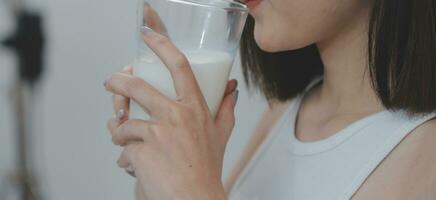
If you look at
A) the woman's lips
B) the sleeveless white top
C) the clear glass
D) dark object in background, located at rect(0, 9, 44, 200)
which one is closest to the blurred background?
dark object in background, located at rect(0, 9, 44, 200)

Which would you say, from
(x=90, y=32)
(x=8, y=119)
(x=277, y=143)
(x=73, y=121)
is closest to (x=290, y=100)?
Answer: (x=277, y=143)

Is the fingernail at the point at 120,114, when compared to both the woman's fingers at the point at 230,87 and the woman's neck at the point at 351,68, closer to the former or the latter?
the woman's fingers at the point at 230,87

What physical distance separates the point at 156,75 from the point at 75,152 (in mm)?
1042

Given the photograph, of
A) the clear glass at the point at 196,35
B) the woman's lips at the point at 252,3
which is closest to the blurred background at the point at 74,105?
the woman's lips at the point at 252,3

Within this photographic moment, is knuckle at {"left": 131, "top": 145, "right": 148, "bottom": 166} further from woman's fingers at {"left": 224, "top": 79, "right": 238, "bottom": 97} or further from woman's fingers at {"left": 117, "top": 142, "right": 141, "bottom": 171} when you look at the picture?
woman's fingers at {"left": 224, "top": 79, "right": 238, "bottom": 97}

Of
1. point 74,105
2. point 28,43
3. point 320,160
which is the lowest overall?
point 74,105

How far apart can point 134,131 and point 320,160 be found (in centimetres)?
29

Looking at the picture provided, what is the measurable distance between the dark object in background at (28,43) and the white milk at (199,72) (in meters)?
0.85

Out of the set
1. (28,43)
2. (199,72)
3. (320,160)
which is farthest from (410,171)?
(28,43)

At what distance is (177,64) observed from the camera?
61 centimetres

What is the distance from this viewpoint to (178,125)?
624 millimetres

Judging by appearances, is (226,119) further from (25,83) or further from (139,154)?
(25,83)

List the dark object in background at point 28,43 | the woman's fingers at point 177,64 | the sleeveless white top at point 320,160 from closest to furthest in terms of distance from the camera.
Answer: the woman's fingers at point 177,64 → the sleeveless white top at point 320,160 → the dark object in background at point 28,43

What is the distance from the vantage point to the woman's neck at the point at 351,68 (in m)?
0.78
